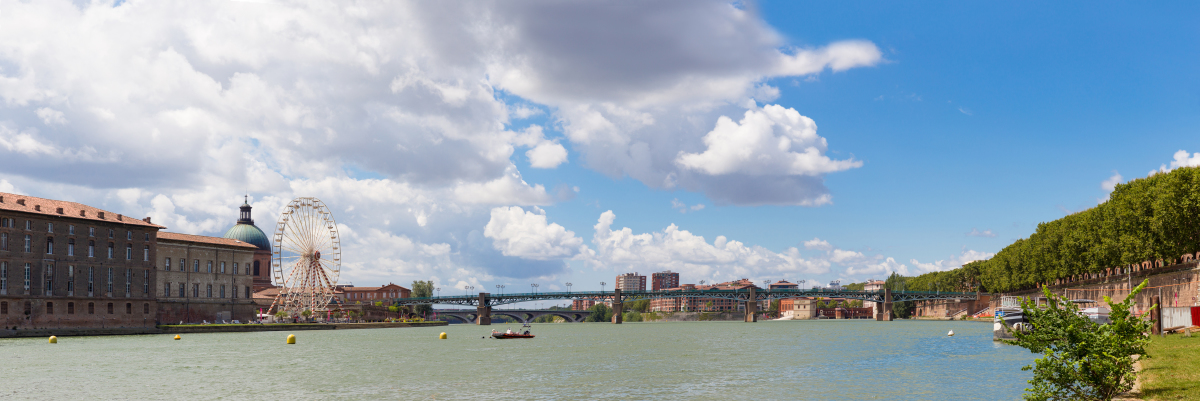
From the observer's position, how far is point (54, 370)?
5603 cm

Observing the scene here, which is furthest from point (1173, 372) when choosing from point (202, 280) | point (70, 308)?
point (202, 280)

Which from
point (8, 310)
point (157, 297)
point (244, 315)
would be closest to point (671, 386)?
point (8, 310)

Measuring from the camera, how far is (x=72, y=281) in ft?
391

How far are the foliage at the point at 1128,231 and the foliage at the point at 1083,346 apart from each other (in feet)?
260

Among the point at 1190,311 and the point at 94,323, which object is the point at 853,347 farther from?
the point at 94,323

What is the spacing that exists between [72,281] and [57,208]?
10.4 metres

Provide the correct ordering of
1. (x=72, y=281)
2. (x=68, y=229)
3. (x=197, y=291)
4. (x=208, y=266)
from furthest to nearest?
(x=208, y=266), (x=197, y=291), (x=68, y=229), (x=72, y=281)

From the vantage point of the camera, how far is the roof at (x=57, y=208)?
115 metres

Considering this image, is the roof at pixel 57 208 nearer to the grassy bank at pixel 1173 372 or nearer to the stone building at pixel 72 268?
the stone building at pixel 72 268

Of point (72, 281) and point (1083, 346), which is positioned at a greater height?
point (1083, 346)

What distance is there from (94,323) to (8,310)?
41.1ft

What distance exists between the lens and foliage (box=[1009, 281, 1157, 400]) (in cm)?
2303

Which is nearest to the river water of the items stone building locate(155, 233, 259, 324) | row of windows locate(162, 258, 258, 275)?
stone building locate(155, 233, 259, 324)

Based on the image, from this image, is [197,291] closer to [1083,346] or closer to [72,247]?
[72,247]
